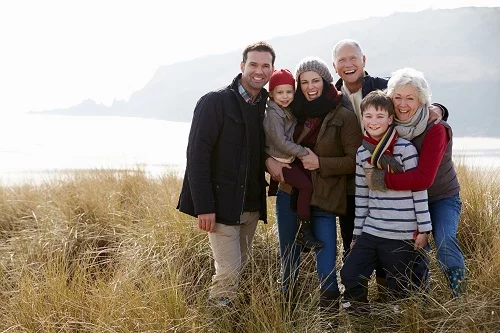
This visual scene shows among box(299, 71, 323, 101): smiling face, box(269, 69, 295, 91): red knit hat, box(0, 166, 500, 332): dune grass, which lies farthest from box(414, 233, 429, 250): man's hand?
box(269, 69, 295, 91): red knit hat

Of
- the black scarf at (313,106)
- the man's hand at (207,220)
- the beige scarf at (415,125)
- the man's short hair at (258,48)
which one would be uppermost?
the man's short hair at (258,48)

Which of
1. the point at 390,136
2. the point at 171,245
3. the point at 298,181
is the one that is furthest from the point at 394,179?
the point at 171,245

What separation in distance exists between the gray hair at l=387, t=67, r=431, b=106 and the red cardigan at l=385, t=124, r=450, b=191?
19 centimetres

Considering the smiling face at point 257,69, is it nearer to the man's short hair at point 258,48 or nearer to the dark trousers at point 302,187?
the man's short hair at point 258,48

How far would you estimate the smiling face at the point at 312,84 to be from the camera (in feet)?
10.7

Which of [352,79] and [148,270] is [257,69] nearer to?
[352,79]

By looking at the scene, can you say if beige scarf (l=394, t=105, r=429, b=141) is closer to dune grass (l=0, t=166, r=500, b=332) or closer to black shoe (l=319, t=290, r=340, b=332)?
dune grass (l=0, t=166, r=500, b=332)

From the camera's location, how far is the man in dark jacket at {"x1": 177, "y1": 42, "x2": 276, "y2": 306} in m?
3.18

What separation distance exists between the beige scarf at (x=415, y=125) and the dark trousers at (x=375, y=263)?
0.64 m

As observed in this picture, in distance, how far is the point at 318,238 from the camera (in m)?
3.30

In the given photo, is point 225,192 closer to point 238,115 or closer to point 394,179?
point 238,115

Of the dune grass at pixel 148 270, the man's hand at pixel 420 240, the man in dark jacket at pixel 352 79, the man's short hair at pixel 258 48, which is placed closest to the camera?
the dune grass at pixel 148 270

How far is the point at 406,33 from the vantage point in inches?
3334

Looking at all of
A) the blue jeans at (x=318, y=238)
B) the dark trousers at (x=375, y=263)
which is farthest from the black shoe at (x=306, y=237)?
the dark trousers at (x=375, y=263)
